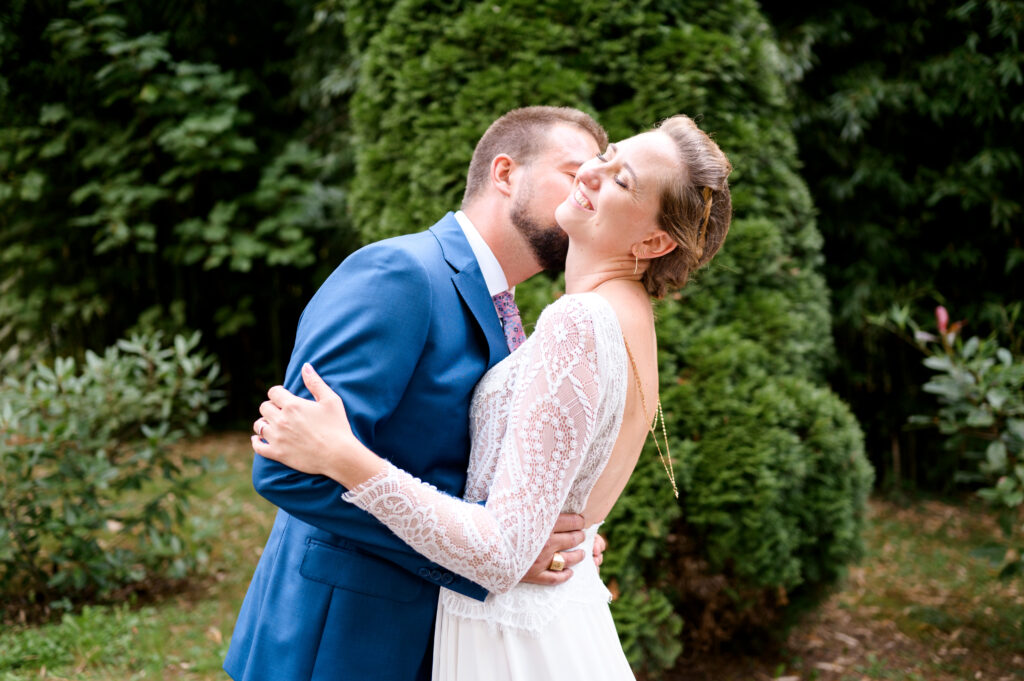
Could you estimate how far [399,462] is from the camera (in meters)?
1.74

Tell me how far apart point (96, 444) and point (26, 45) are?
178 inches

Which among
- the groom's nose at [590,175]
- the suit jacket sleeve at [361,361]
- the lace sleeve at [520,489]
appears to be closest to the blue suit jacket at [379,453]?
the suit jacket sleeve at [361,361]

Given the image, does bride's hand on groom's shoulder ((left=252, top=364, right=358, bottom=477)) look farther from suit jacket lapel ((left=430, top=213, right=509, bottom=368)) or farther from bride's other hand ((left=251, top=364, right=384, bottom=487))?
suit jacket lapel ((left=430, top=213, right=509, bottom=368))

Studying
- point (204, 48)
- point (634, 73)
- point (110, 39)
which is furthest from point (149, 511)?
point (204, 48)

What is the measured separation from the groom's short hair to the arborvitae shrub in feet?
4.16

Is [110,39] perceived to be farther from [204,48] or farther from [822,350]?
[822,350]

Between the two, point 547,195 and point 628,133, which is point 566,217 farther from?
point 628,133

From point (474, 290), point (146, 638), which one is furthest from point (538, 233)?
point (146, 638)

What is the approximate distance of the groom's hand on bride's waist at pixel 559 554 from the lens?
1720mm

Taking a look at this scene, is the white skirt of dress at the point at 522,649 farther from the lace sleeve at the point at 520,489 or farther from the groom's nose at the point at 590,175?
the groom's nose at the point at 590,175

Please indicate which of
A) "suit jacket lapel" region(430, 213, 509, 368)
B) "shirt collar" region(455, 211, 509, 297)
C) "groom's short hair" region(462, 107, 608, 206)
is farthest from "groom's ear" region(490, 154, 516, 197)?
"suit jacket lapel" region(430, 213, 509, 368)

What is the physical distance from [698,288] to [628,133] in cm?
82

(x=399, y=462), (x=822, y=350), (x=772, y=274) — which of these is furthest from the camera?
(x=822, y=350)

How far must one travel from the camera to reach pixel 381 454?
1726 millimetres
